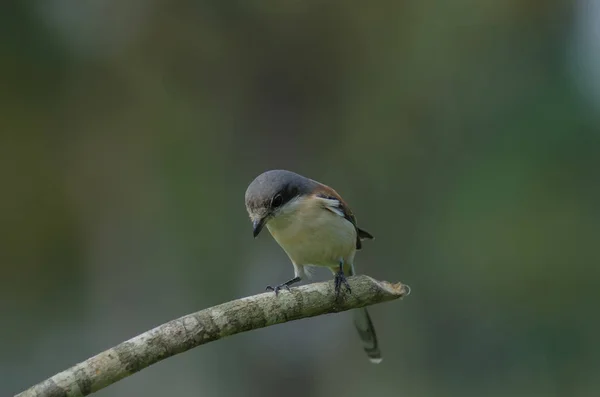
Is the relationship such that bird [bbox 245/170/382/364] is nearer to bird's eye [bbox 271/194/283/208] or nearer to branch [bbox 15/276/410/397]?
bird's eye [bbox 271/194/283/208]

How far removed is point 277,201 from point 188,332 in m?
1.49

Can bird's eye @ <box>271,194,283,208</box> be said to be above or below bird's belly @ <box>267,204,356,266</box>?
above

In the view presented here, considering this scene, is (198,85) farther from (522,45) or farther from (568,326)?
(568,326)

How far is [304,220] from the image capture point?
403 centimetres

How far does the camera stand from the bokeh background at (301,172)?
8336 millimetres

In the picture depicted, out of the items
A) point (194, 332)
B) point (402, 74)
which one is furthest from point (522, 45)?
point (194, 332)

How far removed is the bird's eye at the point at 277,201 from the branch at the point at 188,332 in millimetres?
916

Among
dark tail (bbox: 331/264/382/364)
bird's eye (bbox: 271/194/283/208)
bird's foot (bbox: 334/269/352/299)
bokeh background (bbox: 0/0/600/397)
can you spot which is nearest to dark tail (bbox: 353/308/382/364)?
dark tail (bbox: 331/264/382/364)

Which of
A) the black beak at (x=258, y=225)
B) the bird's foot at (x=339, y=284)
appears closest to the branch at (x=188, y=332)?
the bird's foot at (x=339, y=284)

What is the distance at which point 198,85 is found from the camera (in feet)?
29.9

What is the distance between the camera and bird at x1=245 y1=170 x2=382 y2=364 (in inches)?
151

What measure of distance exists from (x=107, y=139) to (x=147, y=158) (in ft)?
1.98

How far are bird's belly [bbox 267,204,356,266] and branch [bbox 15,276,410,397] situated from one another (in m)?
0.98

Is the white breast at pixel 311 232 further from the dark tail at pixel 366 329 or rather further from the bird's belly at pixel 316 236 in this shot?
the dark tail at pixel 366 329
